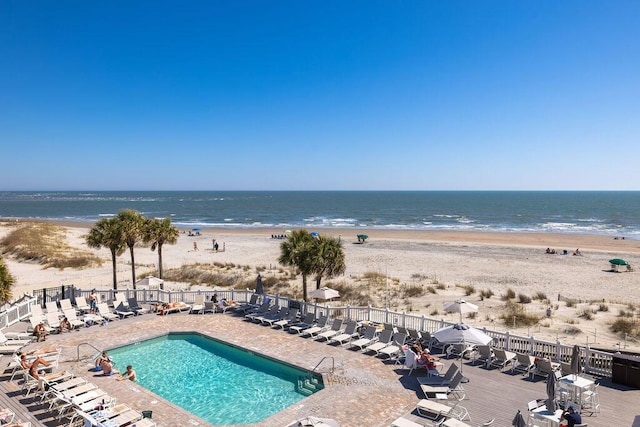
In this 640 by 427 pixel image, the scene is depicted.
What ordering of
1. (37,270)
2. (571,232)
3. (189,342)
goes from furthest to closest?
(571,232) → (37,270) → (189,342)

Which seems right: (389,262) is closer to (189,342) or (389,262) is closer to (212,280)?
(212,280)

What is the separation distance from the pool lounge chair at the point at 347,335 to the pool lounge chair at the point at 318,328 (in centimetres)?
90

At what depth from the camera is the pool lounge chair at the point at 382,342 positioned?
1349 cm

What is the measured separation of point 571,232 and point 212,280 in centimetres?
Answer: 5853

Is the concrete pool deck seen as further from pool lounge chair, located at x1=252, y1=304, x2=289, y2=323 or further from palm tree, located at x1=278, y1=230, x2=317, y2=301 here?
palm tree, located at x1=278, y1=230, x2=317, y2=301

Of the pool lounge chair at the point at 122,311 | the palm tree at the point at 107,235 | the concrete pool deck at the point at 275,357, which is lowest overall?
the concrete pool deck at the point at 275,357

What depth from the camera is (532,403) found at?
970 centimetres

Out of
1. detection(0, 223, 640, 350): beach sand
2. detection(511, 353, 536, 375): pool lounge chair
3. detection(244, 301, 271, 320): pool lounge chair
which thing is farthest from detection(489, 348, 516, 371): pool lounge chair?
detection(244, 301, 271, 320): pool lounge chair

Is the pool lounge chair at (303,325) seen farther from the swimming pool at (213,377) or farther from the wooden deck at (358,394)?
the swimming pool at (213,377)

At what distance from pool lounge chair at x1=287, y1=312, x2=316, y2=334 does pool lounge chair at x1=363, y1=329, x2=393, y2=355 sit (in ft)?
9.47

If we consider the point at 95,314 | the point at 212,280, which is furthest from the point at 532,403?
the point at 212,280

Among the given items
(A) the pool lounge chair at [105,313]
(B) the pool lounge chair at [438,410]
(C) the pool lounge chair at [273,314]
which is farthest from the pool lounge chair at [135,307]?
(B) the pool lounge chair at [438,410]

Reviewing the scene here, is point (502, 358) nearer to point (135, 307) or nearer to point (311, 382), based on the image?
point (311, 382)

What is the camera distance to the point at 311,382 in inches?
462
